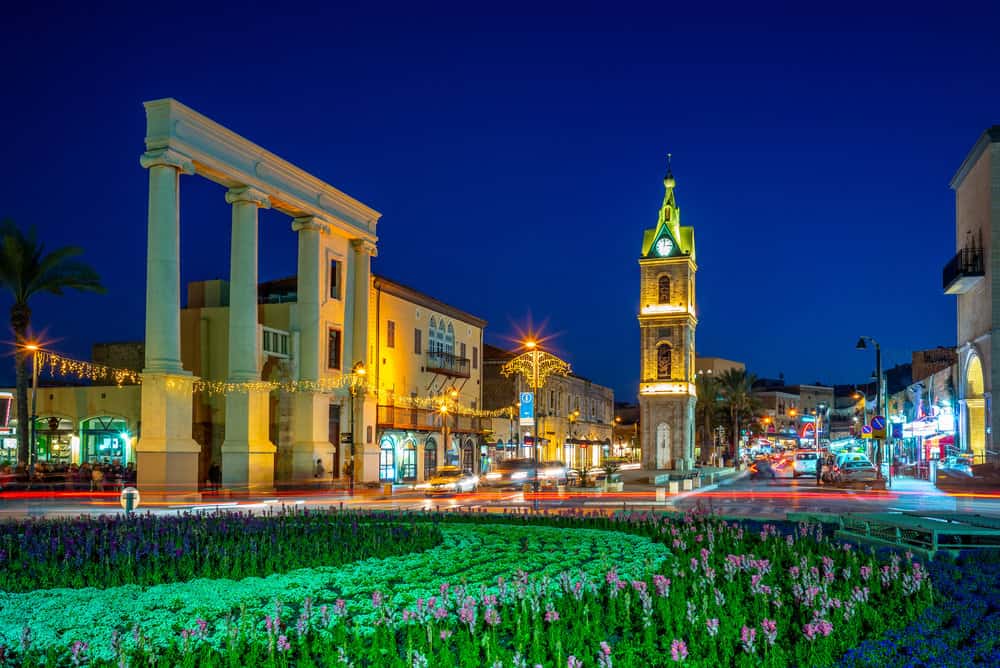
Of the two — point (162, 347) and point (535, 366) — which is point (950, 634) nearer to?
point (535, 366)

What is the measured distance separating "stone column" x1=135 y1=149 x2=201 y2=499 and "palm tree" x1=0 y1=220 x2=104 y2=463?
28.1 ft

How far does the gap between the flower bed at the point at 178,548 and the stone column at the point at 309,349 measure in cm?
2552

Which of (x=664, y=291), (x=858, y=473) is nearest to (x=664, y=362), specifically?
(x=664, y=291)

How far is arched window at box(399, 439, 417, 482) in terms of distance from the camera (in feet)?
199

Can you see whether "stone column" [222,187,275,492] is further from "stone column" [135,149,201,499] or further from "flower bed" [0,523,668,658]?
"flower bed" [0,523,668,658]

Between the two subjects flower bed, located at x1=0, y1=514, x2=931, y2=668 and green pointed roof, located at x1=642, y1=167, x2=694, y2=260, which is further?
green pointed roof, located at x1=642, y1=167, x2=694, y2=260

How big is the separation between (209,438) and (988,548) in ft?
130

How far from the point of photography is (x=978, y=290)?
4519 cm

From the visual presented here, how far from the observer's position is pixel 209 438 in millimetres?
48375

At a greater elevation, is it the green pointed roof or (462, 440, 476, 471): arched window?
the green pointed roof

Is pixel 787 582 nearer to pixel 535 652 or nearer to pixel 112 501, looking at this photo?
pixel 535 652

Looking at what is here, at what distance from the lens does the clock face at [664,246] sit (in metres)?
84.8

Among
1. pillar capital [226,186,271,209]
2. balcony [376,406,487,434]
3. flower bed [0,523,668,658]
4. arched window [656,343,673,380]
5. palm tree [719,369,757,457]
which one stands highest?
pillar capital [226,186,271,209]

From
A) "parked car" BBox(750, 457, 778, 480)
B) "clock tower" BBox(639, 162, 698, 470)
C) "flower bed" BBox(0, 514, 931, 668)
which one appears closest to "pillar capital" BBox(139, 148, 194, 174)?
"flower bed" BBox(0, 514, 931, 668)
